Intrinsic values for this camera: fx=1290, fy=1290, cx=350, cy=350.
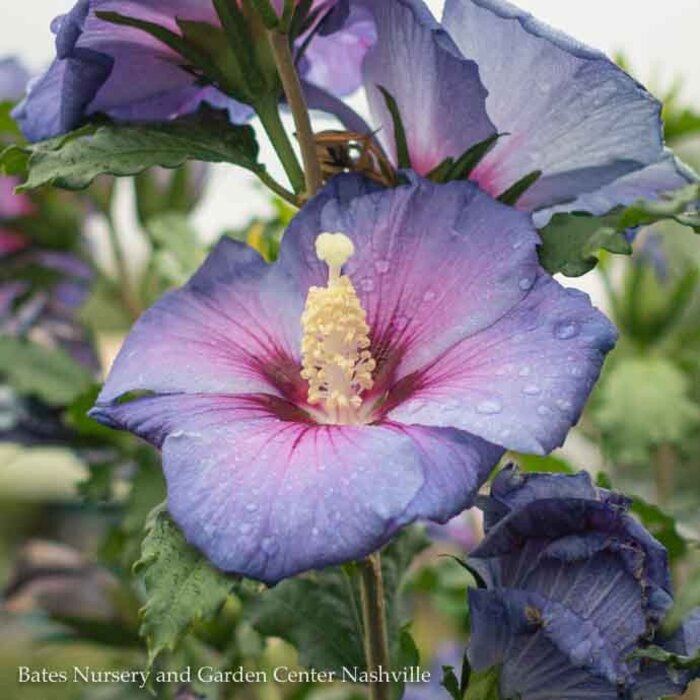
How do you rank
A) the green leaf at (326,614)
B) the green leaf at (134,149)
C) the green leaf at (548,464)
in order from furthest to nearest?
the green leaf at (548,464)
the green leaf at (326,614)
the green leaf at (134,149)

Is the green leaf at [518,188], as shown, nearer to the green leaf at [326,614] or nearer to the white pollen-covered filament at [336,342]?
the white pollen-covered filament at [336,342]

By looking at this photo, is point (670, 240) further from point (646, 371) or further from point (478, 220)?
point (478, 220)

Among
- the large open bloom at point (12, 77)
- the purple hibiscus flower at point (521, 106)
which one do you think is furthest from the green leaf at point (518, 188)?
the large open bloom at point (12, 77)

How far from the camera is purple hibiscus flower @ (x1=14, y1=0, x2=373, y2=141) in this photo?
0.55 m

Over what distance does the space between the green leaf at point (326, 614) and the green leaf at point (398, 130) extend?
201mm

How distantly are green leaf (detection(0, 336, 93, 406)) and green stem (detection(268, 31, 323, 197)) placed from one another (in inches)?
24.5

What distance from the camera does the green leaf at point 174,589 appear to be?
46 centimetres

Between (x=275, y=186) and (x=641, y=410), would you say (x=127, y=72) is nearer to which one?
(x=275, y=186)

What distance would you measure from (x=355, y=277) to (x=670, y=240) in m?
1.02

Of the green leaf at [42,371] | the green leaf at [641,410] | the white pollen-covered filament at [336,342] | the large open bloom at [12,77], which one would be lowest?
the green leaf at [42,371]

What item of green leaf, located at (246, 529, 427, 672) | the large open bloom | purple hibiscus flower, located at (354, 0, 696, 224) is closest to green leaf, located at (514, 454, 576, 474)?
green leaf, located at (246, 529, 427, 672)

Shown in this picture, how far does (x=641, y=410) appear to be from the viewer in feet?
3.84

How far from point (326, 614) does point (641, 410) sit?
1.94ft

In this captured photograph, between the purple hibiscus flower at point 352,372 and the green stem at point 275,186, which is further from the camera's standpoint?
the green stem at point 275,186
